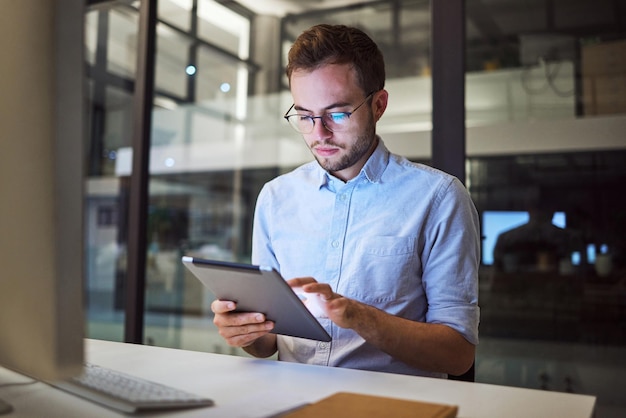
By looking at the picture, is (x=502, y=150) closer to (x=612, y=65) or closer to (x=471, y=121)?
(x=471, y=121)

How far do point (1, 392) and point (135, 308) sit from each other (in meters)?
1.87

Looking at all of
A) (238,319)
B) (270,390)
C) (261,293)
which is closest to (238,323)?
(238,319)

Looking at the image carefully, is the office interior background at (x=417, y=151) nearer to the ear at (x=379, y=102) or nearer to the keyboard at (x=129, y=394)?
the ear at (x=379, y=102)

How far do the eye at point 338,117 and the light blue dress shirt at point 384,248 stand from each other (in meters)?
0.12

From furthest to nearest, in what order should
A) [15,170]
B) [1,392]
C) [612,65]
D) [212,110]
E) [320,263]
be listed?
[212,110] → [612,65] → [320,263] → [1,392] → [15,170]

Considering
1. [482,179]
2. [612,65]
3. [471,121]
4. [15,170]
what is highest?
[612,65]

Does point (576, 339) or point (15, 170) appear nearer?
point (15, 170)

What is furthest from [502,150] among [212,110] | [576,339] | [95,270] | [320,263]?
[95,270]

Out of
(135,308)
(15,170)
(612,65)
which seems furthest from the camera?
(135,308)

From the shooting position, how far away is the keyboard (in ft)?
2.36

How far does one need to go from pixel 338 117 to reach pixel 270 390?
76 centimetres

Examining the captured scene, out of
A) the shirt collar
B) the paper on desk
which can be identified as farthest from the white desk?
the shirt collar

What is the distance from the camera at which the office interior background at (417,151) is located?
2.18 metres

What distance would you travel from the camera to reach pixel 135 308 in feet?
8.70
